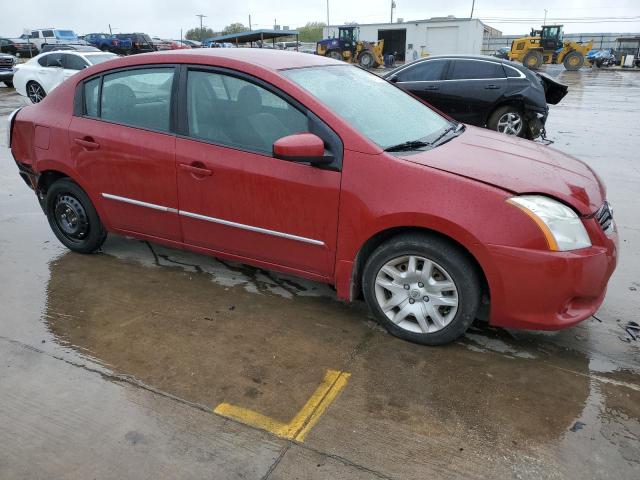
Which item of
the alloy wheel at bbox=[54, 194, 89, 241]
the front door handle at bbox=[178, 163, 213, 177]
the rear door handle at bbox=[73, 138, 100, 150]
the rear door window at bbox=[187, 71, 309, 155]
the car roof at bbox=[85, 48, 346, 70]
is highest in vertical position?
the car roof at bbox=[85, 48, 346, 70]

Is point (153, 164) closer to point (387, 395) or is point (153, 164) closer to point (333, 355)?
point (333, 355)

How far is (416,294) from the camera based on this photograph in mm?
2953

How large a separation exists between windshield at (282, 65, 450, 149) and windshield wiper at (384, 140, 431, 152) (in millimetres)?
28

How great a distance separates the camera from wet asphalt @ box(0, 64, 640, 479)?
2229mm

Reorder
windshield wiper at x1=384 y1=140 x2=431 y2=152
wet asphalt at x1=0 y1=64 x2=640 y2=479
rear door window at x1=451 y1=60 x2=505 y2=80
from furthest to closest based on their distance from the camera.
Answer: rear door window at x1=451 y1=60 x2=505 y2=80, windshield wiper at x1=384 y1=140 x2=431 y2=152, wet asphalt at x1=0 y1=64 x2=640 y2=479

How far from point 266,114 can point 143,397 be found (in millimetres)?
1784

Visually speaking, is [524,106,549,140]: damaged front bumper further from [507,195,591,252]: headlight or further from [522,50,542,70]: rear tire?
[522,50,542,70]: rear tire

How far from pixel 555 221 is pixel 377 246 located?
0.96 metres

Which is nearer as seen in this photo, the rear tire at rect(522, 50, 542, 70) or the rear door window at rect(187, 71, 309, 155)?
the rear door window at rect(187, 71, 309, 155)

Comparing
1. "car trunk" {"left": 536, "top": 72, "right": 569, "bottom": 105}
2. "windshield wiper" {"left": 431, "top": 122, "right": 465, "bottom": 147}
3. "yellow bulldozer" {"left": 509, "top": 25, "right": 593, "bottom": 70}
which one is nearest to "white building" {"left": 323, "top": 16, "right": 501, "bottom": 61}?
"yellow bulldozer" {"left": 509, "top": 25, "right": 593, "bottom": 70}

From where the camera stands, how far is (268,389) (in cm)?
267

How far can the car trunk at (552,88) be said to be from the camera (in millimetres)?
9242

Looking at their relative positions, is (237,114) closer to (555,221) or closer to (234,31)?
(555,221)

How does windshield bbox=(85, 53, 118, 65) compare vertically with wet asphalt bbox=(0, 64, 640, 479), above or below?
above
